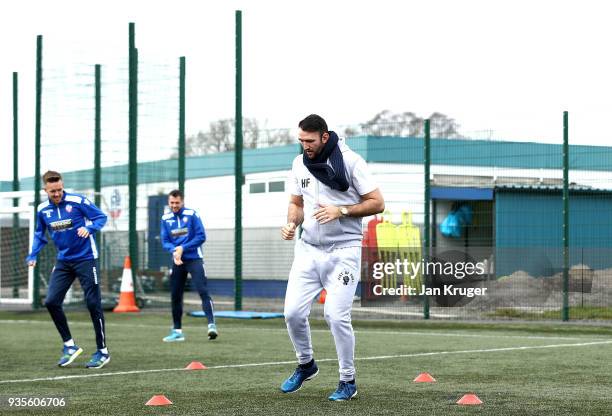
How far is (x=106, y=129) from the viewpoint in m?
24.9

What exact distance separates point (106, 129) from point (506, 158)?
8903 millimetres

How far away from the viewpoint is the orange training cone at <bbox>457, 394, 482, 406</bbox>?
7.85 m

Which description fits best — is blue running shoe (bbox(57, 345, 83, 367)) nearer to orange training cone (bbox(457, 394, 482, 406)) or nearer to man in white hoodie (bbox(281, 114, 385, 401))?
man in white hoodie (bbox(281, 114, 385, 401))

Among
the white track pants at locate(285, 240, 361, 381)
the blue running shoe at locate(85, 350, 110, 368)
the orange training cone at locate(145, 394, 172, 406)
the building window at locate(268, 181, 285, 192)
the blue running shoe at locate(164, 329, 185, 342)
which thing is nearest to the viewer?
the orange training cone at locate(145, 394, 172, 406)

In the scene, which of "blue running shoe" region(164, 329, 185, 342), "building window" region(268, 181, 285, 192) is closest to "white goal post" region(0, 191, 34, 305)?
"building window" region(268, 181, 285, 192)

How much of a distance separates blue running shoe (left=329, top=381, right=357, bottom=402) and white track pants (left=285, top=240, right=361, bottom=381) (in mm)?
50

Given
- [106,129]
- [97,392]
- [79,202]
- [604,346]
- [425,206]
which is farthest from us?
[106,129]

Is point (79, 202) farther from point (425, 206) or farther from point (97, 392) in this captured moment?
point (425, 206)

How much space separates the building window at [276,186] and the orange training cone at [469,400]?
23.3 metres

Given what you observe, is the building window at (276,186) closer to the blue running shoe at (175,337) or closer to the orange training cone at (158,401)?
the blue running shoe at (175,337)

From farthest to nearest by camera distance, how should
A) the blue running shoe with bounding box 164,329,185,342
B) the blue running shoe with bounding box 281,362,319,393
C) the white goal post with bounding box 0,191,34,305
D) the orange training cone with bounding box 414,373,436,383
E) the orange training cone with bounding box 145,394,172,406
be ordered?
1. the white goal post with bounding box 0,191,34,305
2. the blue running shoe with bounding box 164,329,185,342
3. the orange training cone with bounding box 414,373,436,383
4. the blue running shoe with bounding box 281,362,319,393
5. the orange training cone with bounding box 145,394,172,406

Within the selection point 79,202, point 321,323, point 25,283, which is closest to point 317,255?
point 79,202

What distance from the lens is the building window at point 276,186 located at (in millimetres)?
31109

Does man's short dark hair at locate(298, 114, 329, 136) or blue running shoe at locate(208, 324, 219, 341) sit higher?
man's short dark hair at locate(298, 114, 329, 136)
